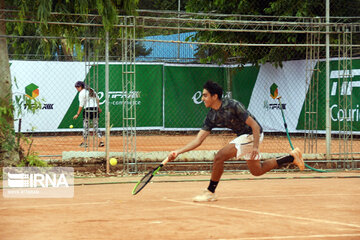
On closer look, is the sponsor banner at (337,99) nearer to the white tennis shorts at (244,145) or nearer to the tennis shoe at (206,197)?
the white tennis shorts at (244,145)

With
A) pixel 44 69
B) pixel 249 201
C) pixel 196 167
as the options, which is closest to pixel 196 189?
pixel 249 201

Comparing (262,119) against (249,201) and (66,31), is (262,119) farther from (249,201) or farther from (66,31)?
(249,201)

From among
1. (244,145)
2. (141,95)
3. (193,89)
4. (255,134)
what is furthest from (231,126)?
(193,89)

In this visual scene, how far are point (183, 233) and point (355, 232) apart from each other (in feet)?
5.89

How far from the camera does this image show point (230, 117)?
337 inches

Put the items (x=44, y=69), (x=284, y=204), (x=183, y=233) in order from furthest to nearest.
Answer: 1. (x=44, y=69)
2. (x=284, y=204)
3. (x=183, y=233)

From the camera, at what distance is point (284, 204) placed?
847cm

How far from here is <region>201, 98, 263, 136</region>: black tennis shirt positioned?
8469 millimetres

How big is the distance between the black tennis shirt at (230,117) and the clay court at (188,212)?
3.49 feet

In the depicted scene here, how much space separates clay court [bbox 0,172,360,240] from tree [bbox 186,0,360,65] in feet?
36.3

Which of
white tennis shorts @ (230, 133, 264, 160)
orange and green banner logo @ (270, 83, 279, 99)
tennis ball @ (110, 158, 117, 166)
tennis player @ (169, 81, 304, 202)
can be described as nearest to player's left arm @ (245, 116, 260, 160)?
tennis player @ (169, 81, 304, 202)

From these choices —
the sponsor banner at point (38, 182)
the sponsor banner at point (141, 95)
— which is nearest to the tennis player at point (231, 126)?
the sponsor banner at point (38, 182)

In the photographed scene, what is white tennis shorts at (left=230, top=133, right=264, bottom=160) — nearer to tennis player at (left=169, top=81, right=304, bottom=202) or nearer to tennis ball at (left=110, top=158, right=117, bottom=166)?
tennis player at (left=169, top=81, right=304, bottom=202)

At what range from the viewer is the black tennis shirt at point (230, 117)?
Result: 8.47 metres
